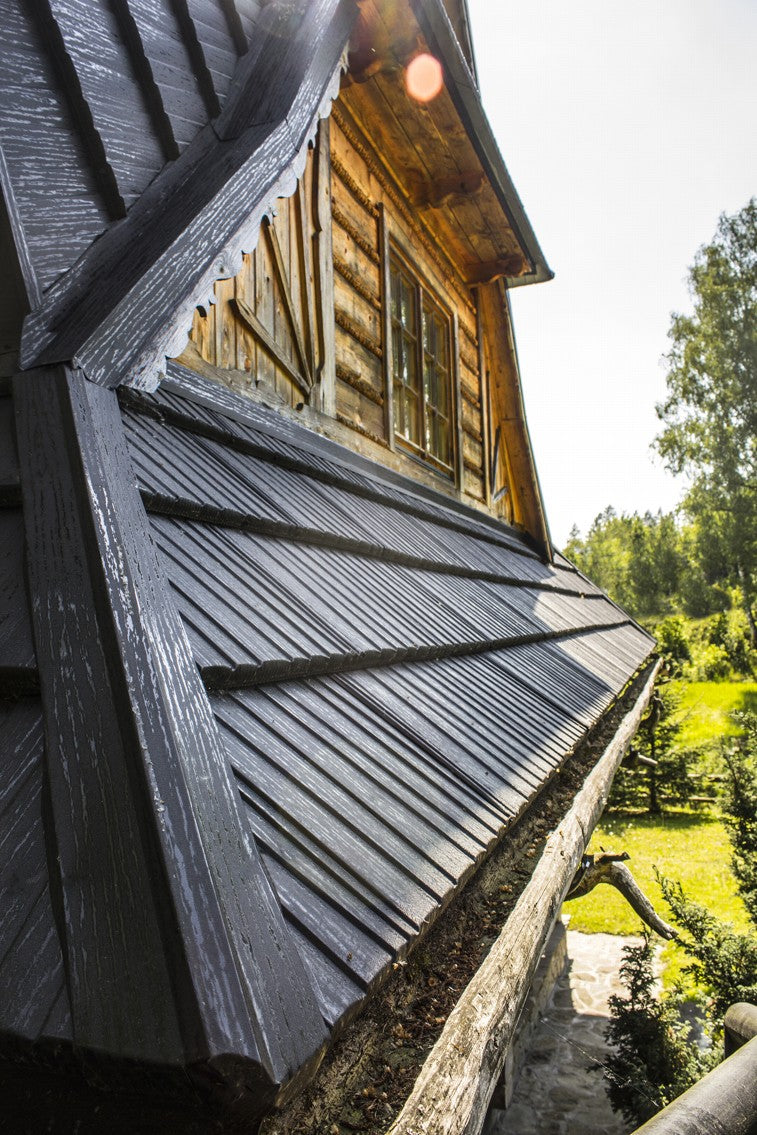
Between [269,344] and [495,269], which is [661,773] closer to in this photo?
[495,269]

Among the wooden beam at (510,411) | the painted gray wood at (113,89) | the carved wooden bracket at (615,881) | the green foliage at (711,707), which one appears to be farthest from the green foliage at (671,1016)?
the green foliage at (711,707)

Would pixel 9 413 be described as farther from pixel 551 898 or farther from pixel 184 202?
pixel 551 898

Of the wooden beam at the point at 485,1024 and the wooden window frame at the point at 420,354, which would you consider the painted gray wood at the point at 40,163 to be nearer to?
the wooden beam at the point at 485,1024

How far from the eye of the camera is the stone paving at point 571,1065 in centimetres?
585

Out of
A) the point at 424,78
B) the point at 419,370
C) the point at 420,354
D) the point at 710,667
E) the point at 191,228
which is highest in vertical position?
the point at 424,78

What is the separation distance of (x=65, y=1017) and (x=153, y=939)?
0.08 m

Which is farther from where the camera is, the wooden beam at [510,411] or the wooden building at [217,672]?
the wooden beam at [510,411]

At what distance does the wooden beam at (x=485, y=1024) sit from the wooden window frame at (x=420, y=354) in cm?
251

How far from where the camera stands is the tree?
79.0 ft

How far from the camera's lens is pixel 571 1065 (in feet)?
22.1

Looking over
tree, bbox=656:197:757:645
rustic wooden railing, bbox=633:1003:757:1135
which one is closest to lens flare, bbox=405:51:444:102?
rustic wooden railing, bbox=633:1003:757:1135

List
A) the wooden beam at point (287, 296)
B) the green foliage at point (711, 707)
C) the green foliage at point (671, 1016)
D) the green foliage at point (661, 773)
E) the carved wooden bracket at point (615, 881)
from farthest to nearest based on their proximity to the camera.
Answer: the green foliage at point (711, 707) < the green foliage at point (661, 773) < the green foliage at point (671, 1016) < the carved wooden bracket at point (615, 881) < the wooden beam at point (287, 296)

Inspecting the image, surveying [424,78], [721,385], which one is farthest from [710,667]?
[424,78]

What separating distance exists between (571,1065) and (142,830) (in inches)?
305
